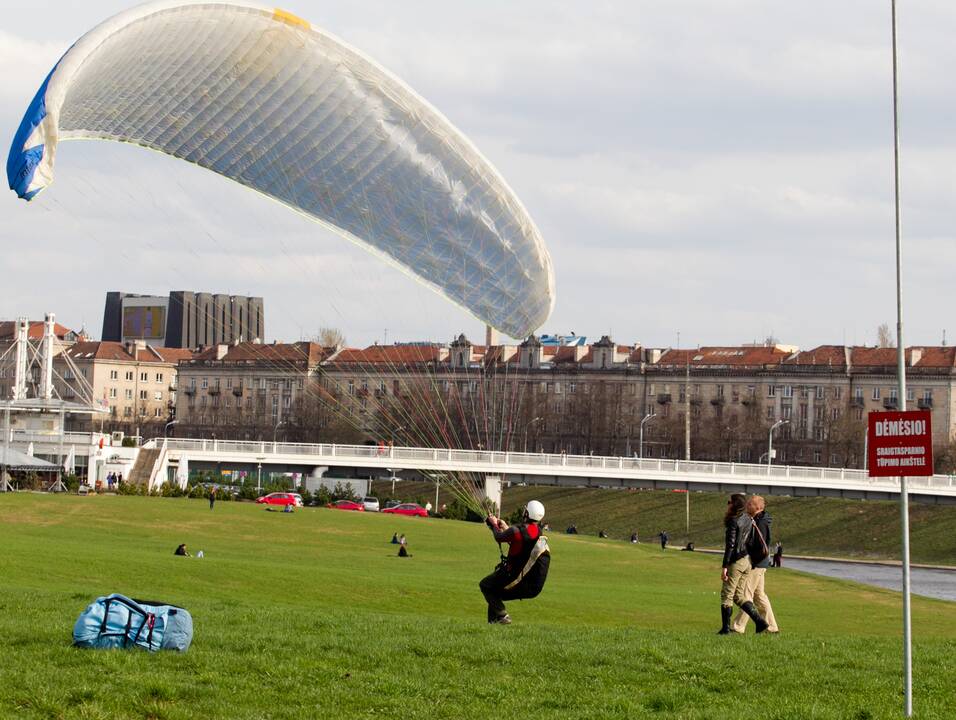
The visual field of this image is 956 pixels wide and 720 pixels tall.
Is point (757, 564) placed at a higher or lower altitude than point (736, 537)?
lower

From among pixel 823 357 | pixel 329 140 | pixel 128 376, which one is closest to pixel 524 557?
pixel 329 140

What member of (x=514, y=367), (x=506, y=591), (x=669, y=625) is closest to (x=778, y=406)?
(x=514, y=367)

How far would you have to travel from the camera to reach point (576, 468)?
76625mm

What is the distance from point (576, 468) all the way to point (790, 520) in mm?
13156

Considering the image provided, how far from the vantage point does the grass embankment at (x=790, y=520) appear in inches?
2899

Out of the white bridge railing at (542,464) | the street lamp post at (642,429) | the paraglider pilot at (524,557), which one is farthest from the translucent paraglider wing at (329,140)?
the street lamp post at (642,429)

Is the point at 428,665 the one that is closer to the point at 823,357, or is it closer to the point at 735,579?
the point at 735,579

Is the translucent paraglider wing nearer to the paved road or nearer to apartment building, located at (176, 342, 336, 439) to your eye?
the paved road

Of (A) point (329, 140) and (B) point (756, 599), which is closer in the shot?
(B) point (756, 599)

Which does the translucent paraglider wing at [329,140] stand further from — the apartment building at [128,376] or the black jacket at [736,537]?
the apartment building at [128,376]

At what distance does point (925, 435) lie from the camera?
1124 centimetres

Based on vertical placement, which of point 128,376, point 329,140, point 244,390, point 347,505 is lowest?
point 347,505

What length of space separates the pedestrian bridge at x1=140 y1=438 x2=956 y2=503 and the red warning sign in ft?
201

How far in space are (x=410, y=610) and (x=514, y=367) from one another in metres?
108
